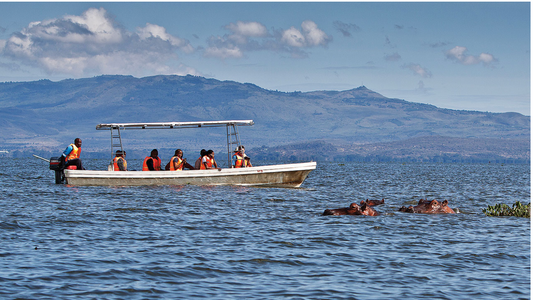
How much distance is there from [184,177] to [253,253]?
16715mm

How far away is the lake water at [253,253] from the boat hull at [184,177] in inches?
284

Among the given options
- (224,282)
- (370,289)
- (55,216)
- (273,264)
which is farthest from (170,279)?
(55,216)

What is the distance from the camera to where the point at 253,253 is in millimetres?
13352

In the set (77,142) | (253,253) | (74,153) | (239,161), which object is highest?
(77,142)

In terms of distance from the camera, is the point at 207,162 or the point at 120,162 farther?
the point at 207,162

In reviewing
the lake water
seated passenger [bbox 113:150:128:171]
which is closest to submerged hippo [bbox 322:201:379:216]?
the lake water

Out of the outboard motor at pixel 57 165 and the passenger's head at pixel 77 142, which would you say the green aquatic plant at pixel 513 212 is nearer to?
the passenger's head at pixel 77 142

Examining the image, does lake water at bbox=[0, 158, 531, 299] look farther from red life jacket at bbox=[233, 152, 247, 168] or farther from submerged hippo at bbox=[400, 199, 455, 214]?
red life jacket at bbox=[233, 152, 247, 168]

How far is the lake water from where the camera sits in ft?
34.3

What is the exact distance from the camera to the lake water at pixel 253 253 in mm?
10445

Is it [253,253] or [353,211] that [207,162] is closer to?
[353,211]

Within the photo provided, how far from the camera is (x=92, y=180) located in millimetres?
29688

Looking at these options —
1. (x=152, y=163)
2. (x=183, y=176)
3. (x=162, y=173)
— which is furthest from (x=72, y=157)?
(x=183, y=176)

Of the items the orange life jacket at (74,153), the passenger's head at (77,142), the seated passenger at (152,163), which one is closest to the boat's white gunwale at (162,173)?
the orange life jacket at (74,153)
